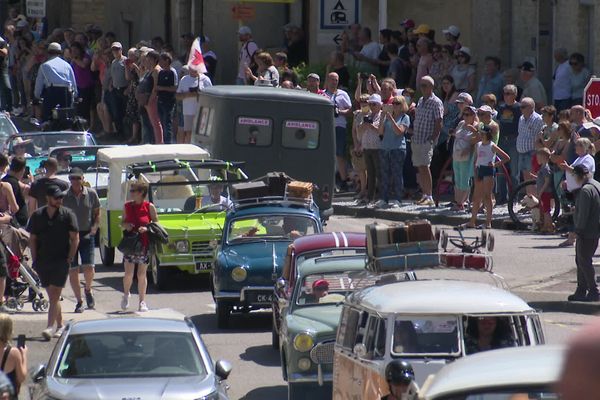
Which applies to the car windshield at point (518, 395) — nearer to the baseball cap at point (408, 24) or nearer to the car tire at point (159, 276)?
the car tire at point (159, 276)

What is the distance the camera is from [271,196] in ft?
Answer: 58.5

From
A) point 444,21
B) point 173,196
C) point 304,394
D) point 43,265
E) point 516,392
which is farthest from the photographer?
point 444,21

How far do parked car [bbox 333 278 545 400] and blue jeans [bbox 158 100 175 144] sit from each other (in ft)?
64.8

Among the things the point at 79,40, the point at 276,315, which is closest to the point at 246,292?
the point at 276,315

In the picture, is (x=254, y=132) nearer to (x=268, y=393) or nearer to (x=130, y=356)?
(x=268, y=393)

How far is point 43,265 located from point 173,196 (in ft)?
14.1

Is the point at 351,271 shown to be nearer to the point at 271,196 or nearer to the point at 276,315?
the point at 276,315

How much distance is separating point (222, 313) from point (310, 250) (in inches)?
103

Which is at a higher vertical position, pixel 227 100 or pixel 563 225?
pixel 227 100

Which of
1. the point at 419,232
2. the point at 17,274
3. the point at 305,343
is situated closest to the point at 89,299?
the point at 17,274

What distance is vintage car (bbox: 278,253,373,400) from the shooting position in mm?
11586

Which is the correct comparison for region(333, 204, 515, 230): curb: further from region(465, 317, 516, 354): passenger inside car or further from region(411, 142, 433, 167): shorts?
region(465, 317, 516, 354): passenger inside car

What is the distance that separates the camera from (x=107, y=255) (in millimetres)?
20469

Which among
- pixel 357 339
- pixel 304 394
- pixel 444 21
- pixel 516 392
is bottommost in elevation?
pixel 304 394
